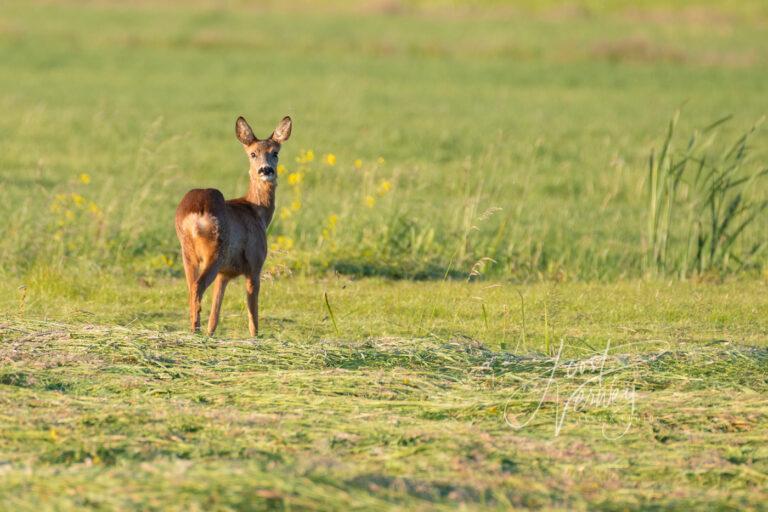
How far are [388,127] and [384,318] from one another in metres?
14.6

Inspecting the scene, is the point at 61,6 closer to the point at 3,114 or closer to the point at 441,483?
the point at 3,114

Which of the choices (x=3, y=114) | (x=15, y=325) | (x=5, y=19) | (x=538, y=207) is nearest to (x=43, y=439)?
(x=15, y=325)

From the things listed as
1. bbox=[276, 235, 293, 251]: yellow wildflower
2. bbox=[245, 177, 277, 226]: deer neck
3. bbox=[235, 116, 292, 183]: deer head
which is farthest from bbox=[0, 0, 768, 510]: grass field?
bbox=[235, 116, 292, 183]: deer head

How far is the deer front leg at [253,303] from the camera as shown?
9844 millimetres

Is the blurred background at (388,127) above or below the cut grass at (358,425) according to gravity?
above

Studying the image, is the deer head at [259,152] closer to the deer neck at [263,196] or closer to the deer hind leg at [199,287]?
the deer neck at [263,196]

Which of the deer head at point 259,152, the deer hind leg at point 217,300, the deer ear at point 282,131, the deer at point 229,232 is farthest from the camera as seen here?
the deer ear at point 282,131

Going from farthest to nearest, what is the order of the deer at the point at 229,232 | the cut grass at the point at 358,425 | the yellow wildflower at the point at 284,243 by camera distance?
the yellow wildflower at the point at 284,243
the deer at the point at 229,232
the cut grass at the point at 358,425

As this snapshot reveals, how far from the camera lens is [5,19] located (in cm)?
4531

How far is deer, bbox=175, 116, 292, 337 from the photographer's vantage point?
9328 millimetres

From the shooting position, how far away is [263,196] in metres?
10.5

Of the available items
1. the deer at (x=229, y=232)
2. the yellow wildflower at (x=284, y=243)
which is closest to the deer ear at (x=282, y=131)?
the deer at (x=229, y=232)

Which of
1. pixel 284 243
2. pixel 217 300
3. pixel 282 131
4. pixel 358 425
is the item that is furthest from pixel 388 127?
pixel 358 425

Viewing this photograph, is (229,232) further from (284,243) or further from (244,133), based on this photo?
(284,243)
